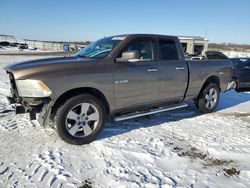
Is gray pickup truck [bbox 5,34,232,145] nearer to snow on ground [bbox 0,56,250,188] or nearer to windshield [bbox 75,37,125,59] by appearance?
windshield [bbox 75,37,125,59]

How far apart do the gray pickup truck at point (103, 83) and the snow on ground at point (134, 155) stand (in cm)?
40

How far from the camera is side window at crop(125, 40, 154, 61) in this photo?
17.5ft

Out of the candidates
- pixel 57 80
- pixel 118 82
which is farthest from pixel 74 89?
pixel 118 82

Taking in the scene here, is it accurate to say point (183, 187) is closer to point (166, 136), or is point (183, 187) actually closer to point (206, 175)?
point (206, 175)

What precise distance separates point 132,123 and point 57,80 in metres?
2.20

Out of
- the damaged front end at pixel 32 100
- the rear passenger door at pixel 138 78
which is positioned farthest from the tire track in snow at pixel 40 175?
the rear passenger door at pixel 138 78

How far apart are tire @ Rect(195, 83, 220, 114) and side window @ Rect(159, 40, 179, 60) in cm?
143

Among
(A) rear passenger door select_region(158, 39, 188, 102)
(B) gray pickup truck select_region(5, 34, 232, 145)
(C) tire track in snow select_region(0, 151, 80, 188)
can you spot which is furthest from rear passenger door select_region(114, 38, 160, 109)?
(C) tire track in snow select_region(0, 151, 80, 188)

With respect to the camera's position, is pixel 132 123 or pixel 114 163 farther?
pixel 132 123

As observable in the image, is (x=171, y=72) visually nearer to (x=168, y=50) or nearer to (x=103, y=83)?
(x=168, y=50)

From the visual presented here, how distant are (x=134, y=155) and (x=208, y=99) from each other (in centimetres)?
353

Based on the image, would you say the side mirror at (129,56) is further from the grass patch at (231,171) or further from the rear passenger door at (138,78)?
the grass patch at (231,171)

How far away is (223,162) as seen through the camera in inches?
165

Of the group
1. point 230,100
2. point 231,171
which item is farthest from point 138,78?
point 230,100
